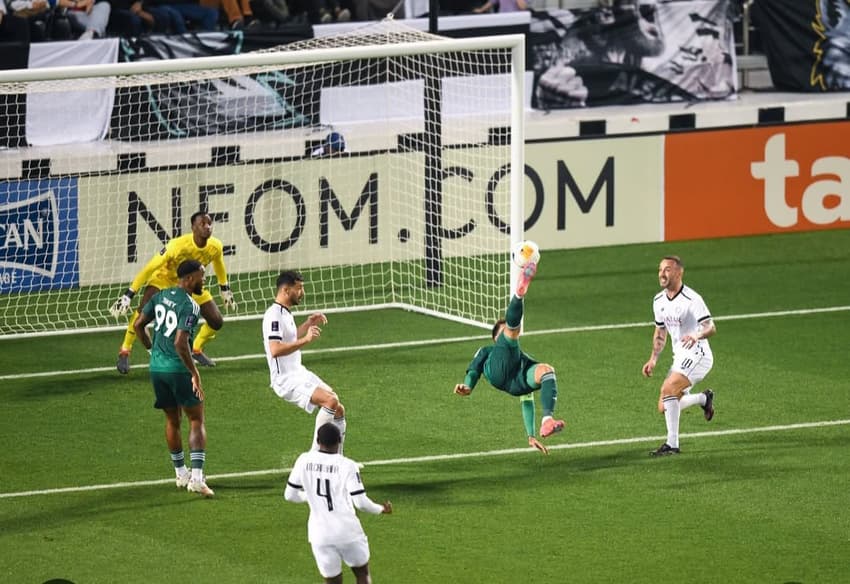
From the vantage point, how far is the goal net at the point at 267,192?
2028 centimetres

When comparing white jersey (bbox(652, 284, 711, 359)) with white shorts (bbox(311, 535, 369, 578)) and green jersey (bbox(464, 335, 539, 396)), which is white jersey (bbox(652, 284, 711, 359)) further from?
white shorts (bbox(311, 535, 369, 578))

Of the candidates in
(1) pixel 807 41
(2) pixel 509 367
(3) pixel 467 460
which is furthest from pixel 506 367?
(1) pixel 807 41

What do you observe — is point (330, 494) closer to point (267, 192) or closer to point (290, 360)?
point (290, 360)

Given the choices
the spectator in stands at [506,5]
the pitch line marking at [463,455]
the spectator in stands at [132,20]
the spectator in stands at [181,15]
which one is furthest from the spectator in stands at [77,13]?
the pitch line marking at [463,455]

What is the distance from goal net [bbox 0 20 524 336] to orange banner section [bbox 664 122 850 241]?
2.78 meters

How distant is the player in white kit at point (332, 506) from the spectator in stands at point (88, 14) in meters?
14.0

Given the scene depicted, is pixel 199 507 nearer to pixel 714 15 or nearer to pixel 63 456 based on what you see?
pixel 63 456

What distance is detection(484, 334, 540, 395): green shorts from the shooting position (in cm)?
1335

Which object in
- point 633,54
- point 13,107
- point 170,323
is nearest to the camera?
point 170,323

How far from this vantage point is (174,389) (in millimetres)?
12961

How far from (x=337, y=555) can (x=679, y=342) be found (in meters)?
5.03

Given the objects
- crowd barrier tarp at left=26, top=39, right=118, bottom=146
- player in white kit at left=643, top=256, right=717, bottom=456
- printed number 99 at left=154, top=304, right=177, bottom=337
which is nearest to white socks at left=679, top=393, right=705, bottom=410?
player in white kit at left=643, top=256, right=717, bottom=456

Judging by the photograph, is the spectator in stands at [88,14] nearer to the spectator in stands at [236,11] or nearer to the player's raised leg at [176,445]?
the spectator in stands at [236,11]

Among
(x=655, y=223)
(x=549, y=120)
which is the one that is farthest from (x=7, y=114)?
(x=655, y=223)
